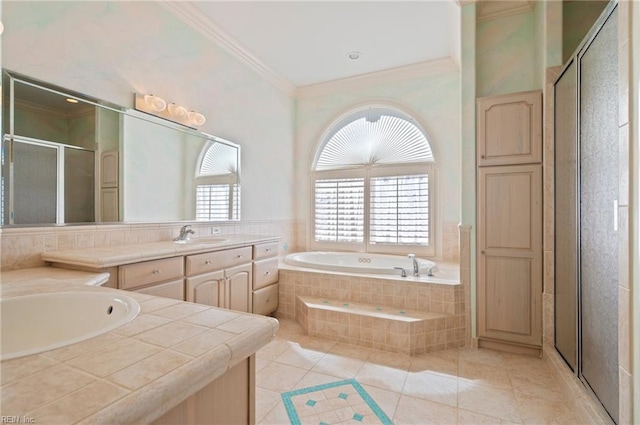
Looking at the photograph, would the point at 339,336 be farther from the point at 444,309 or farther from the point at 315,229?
the point at 315,229

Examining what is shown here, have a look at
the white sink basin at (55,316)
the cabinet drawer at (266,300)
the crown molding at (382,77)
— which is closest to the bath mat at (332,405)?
the cabinet drawer at (266,300)

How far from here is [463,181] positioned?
271 centimetres

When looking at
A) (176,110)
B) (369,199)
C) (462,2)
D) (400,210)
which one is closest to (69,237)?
(176,110)

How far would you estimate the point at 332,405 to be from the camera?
1828 mm

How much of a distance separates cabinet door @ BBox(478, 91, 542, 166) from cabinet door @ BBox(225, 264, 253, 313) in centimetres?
230

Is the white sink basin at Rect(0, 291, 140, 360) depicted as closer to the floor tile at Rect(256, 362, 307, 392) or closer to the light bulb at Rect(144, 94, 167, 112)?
the floor tile at Rect(256, 362, 307, 392)

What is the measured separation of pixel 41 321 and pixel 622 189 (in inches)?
85.8

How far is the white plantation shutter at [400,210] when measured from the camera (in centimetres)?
384

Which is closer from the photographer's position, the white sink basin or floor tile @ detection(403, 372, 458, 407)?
the white sink basin

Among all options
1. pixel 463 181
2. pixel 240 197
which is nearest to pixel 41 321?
pixel 240 197

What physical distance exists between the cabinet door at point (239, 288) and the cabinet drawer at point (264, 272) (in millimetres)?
85

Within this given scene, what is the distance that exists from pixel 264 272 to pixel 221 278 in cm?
63

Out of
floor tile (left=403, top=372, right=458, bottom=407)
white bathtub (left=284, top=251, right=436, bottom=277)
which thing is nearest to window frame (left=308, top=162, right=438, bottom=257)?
white bathtub (left=284, top=251, right=436, bottom=277)

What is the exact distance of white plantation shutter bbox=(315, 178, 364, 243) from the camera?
423cm
